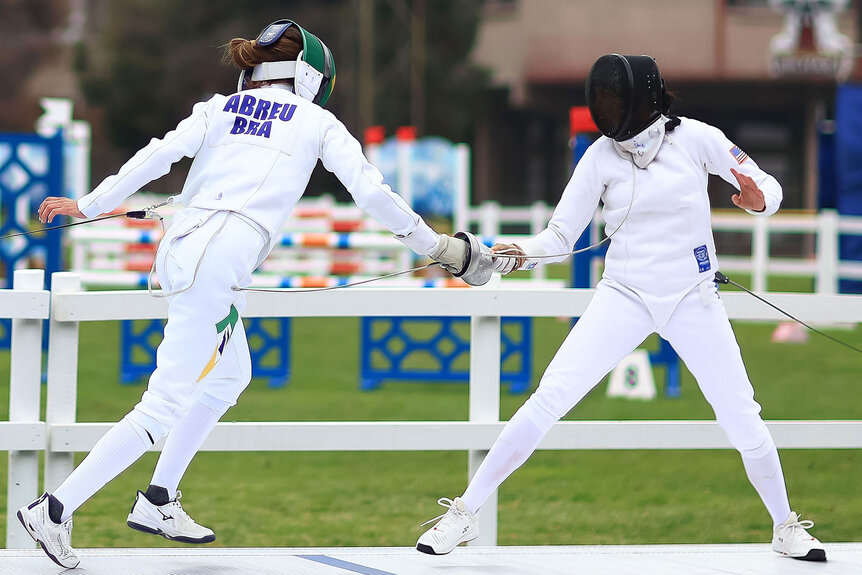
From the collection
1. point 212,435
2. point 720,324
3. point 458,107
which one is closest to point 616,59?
point 720,324

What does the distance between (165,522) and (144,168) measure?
1193 millimetres

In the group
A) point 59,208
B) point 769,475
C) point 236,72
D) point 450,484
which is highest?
point 236,72

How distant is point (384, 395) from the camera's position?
10.1m

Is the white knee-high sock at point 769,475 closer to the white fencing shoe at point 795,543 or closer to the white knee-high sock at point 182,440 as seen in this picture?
the white fencing shoe at point 795,543

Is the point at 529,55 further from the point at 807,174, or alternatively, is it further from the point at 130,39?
the point at 130,39

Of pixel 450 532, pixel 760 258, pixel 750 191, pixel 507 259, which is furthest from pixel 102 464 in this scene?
pixel 760 258

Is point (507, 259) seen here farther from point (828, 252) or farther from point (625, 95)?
point (828, 252)

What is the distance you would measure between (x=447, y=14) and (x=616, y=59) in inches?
1216

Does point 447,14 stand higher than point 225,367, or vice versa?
point 447,14

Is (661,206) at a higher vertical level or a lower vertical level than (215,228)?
higher

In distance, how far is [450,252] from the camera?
4.38 m

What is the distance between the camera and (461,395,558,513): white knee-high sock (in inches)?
175

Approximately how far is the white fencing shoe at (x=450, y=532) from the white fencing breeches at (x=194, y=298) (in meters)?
0.95

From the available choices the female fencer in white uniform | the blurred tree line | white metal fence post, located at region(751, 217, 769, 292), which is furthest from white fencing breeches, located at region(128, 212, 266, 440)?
the blurred tree line
